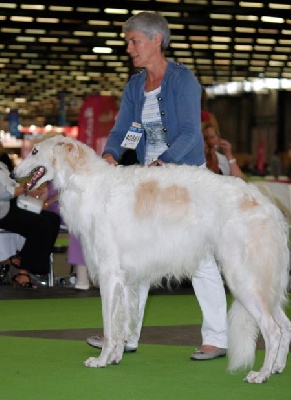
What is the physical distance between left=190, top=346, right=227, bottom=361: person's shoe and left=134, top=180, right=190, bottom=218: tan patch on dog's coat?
3.27ft


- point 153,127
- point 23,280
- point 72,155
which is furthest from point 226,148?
point 72,155

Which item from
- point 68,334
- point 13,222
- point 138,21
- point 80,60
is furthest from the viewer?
point 80,60

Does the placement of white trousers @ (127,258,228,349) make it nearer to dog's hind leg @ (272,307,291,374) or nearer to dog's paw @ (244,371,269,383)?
dog's hind leg @ (272,307,291,374)

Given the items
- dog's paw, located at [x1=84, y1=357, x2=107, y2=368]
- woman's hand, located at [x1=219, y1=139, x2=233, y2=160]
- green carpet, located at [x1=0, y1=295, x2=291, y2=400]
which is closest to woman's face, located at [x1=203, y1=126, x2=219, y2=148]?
woman's hand, located at [x1=219, y1=139, x2=233, y2=160]

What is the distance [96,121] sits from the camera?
35.3 feet

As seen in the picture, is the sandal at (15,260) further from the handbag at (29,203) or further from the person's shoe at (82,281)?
the person's shoe at (82,281)

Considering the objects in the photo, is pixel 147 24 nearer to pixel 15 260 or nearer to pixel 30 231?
pixel 30 231

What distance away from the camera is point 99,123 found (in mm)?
10750

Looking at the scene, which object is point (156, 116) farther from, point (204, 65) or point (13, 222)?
point (204, 65)

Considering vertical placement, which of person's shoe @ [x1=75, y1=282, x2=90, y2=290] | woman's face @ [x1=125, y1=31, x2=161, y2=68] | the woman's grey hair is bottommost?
person's shoe @ [x1=75, y1=282, x2=90, y2=290]

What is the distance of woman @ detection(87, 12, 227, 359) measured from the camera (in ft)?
17.9

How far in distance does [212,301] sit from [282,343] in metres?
0.63

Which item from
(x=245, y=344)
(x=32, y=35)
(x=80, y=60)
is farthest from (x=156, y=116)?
(x=80, y=60)

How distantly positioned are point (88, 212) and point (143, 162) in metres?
0.67
